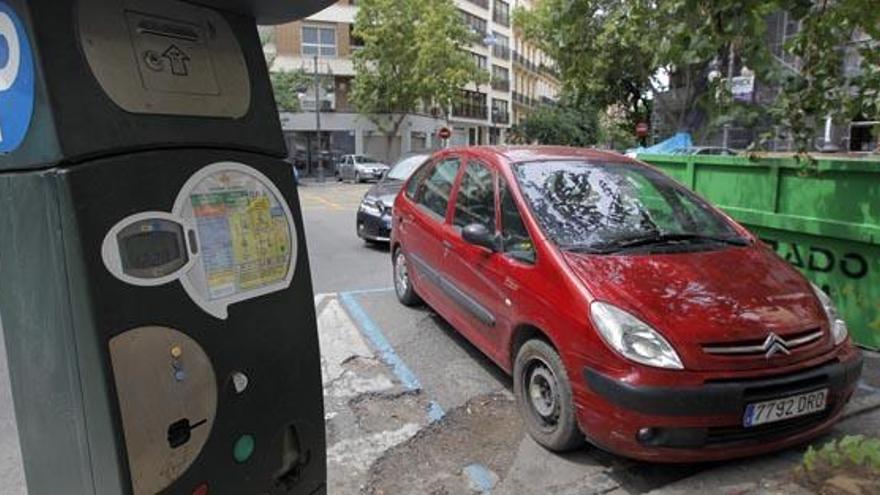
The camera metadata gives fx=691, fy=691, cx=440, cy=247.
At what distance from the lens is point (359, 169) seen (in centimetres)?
3312

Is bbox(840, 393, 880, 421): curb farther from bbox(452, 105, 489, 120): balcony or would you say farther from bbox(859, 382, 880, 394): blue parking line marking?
bbox(452, 105, 489, 120): balcony

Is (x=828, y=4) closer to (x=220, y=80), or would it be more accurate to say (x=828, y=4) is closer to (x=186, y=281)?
(x=220, y=80)

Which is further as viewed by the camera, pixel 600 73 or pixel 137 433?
pixel 600 73

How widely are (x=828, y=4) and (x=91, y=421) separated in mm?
4565

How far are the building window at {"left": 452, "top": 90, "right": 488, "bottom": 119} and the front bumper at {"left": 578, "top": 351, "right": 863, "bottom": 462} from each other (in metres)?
46.5

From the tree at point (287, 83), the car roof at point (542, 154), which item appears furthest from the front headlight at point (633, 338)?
the tree at point (287, 83)

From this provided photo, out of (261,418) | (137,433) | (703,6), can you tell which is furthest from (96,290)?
(703,6)

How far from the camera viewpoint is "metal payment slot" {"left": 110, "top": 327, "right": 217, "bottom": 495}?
4.88ft

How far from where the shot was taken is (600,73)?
2009 cm

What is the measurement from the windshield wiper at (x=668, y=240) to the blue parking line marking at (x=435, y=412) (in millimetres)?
1419

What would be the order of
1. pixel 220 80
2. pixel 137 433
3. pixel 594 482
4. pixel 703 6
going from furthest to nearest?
pixel 703 6 < pixel 594 482 < pixel 220 80 < pixel 137 433

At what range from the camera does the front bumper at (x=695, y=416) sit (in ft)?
9.93

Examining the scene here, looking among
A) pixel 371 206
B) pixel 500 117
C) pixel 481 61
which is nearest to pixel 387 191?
pixel 371 206

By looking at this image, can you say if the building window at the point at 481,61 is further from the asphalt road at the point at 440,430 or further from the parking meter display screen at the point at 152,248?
the parking meter display screen at the point at 152,248
